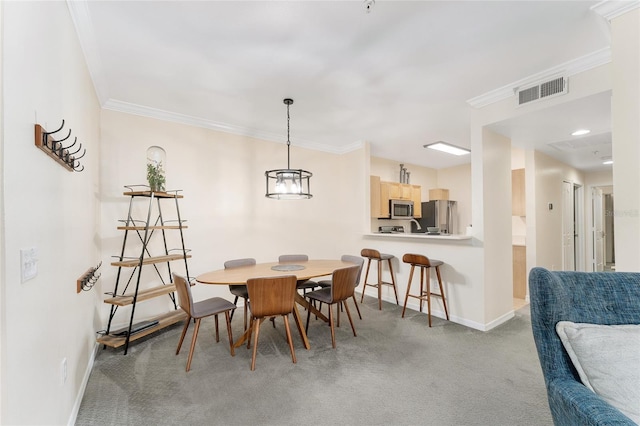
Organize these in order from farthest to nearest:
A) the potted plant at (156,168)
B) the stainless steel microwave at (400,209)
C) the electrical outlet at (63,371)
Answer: the stainless steel microwave at (400,209), the potted plant at (156,168), the electrical outlet at (63,371)

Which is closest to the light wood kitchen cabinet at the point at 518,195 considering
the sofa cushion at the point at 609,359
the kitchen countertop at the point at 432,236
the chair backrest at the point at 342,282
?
the kitchen countertop at the point at 432,236

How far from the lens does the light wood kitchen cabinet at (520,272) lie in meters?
4.20

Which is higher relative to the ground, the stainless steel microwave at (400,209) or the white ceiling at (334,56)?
the white ceiling at (334,56)

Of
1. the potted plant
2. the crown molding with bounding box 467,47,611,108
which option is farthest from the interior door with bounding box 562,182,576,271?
the potted plant

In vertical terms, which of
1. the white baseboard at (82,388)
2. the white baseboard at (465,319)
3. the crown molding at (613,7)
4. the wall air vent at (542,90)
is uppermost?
the crown molding at (613,7)

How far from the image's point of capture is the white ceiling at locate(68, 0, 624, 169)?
1.81 metres

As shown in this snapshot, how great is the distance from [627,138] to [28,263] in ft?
10.6

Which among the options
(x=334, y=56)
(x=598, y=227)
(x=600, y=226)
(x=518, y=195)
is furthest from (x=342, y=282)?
(x=600, y=226)

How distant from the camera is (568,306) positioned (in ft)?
4.03

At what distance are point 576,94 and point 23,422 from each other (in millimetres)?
4045

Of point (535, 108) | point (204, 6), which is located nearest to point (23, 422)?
point (204, 6)

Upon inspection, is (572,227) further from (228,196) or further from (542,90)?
(228,196)

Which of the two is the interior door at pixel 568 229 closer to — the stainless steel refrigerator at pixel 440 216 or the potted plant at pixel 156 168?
the stainless steel refrigerator at pixel 440 216

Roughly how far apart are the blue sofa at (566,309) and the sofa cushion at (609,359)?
0.14ft
